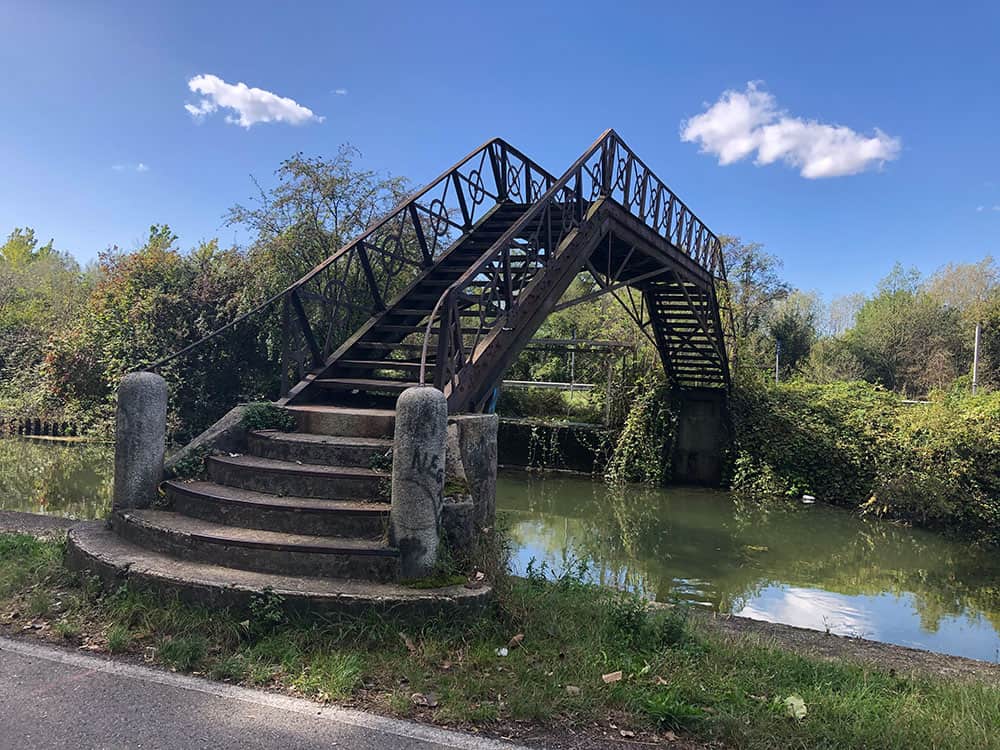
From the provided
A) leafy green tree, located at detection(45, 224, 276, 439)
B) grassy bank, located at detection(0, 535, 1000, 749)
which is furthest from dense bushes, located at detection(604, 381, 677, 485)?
grassy bank, located at detection(0, 535, 1000, 749)

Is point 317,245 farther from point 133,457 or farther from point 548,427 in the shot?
point 133,457

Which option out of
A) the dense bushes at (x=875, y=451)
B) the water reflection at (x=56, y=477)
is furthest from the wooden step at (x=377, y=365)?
the dense bushes at (x=875, y=451)

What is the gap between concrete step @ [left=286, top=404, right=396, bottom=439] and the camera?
20.9ft

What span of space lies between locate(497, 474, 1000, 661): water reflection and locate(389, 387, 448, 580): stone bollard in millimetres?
4991

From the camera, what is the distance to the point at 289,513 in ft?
16.6

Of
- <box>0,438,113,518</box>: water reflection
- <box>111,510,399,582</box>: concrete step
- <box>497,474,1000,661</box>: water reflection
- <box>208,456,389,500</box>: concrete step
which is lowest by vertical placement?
<box>497,474,1000,661</box>: water reflection

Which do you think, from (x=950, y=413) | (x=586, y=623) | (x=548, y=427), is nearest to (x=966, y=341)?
(x=950, y=413)

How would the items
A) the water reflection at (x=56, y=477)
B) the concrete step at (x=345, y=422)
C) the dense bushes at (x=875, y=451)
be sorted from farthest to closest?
1. the dense bushes at (x=875, y=451)
2. the water reflection at (x=56, y=477)
3. the concrete step at (x=345, y=422)

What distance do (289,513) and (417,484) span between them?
114cm

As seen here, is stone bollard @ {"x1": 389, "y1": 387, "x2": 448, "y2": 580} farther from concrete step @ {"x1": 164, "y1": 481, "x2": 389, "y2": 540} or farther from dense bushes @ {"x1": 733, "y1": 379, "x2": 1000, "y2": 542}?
dense bushes @ {"x1": 733, "y1": 379, "x2": 1000, "y2": 542}

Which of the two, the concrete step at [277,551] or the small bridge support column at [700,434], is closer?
the concrete step at [277,551]

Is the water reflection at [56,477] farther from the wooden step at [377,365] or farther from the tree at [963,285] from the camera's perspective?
the tree at [963,285]

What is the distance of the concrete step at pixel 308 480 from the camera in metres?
5.43

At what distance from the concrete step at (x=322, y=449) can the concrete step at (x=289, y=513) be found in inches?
21.2
